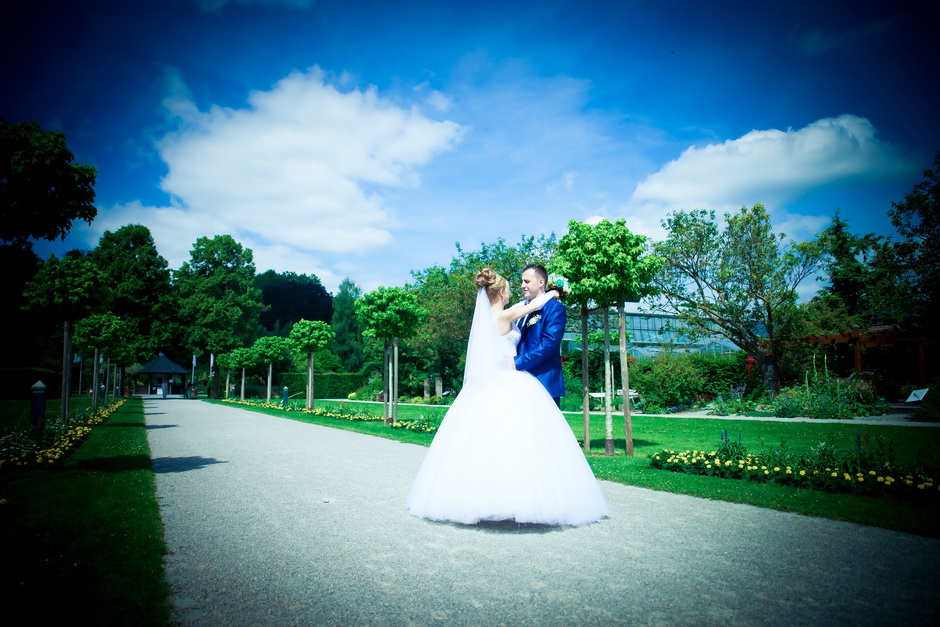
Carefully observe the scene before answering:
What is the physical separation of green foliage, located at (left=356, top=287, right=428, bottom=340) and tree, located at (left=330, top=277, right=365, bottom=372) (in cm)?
3541

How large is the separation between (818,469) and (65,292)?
1590 cm

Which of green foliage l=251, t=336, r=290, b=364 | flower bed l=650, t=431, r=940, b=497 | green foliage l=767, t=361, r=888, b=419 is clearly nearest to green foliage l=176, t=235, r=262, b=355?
green foliage l=251, t=336, r=290, b=364

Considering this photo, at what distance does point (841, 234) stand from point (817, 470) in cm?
3684

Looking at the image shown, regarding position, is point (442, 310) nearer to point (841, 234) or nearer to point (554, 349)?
point (554, 349)

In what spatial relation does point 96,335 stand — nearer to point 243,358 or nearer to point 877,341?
point 243,358

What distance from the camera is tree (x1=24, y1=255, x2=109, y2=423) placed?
1209 centimetres

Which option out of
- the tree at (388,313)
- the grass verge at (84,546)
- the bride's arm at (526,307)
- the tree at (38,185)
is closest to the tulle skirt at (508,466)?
the bride's arm at (526,307)

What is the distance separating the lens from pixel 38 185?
782cm

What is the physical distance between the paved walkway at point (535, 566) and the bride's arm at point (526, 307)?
2.01 m

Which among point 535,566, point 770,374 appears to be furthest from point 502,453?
point 770,374

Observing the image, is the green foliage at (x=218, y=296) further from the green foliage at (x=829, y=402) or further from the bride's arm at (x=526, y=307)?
the bride's arm at (x=526, y=307)

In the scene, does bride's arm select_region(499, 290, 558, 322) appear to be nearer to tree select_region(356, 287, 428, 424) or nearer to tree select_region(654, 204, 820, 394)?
tree select_region(356, 287, 428, 424)

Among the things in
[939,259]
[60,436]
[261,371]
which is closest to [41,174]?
[60,436]

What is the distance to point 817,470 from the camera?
20.3ft
